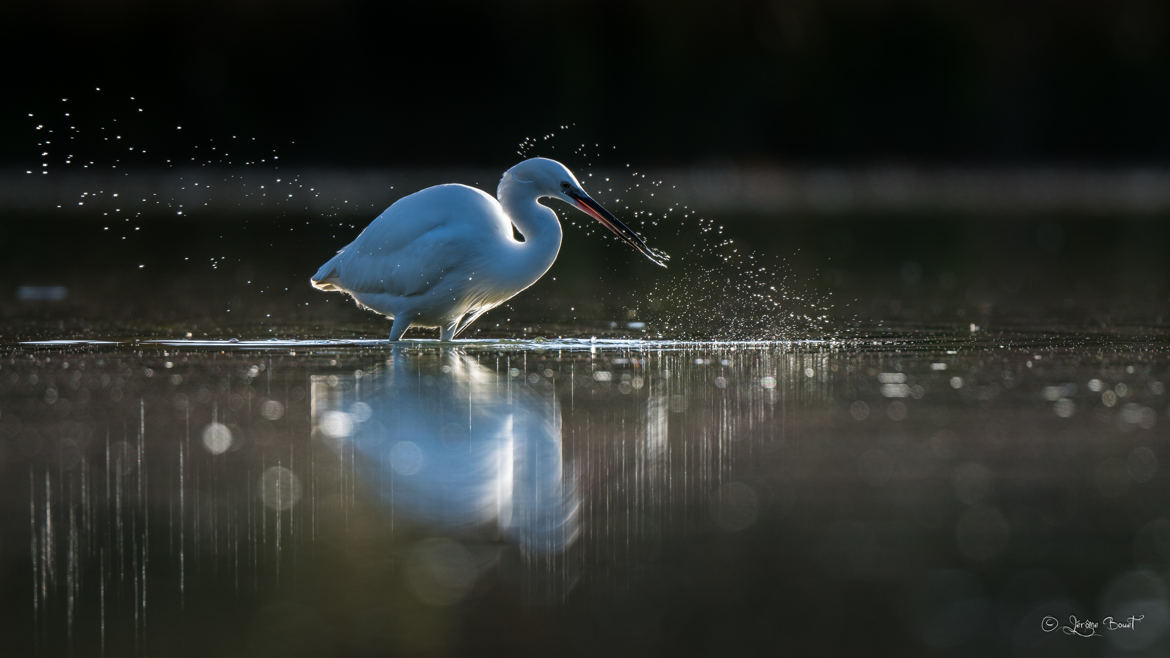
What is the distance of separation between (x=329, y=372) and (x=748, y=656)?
4532mm

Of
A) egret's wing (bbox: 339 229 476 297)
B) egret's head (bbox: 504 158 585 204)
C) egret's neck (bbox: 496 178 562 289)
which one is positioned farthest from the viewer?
egret's head (bbox: 504 158 585 204)

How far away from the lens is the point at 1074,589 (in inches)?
170

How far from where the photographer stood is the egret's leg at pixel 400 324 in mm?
9500

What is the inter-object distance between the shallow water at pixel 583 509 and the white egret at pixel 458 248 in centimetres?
130

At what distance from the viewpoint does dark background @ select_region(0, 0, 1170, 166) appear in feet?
93.2

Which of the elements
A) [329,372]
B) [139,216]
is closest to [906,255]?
[329,372]

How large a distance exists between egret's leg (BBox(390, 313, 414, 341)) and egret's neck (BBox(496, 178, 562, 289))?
24.7 inches

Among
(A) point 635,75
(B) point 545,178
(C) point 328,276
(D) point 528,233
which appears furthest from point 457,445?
(A) point 635,75

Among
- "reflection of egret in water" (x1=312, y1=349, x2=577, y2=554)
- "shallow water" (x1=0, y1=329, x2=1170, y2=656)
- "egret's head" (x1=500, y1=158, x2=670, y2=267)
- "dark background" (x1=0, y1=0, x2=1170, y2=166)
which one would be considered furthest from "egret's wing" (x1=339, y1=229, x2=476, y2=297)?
"dark background" (x1=0, y1=0, x2=1170, y2=166)

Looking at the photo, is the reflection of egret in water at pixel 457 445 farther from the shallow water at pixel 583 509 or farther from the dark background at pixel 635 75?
the dark background at pixel 635 75

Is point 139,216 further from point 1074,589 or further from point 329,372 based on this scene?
point 1074,589

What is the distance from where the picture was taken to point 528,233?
9.61 metres

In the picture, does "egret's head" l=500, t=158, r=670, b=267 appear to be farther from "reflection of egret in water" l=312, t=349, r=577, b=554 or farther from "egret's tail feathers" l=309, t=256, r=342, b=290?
"reflection of egret in water" l=312, t=349, r=577, b=554
